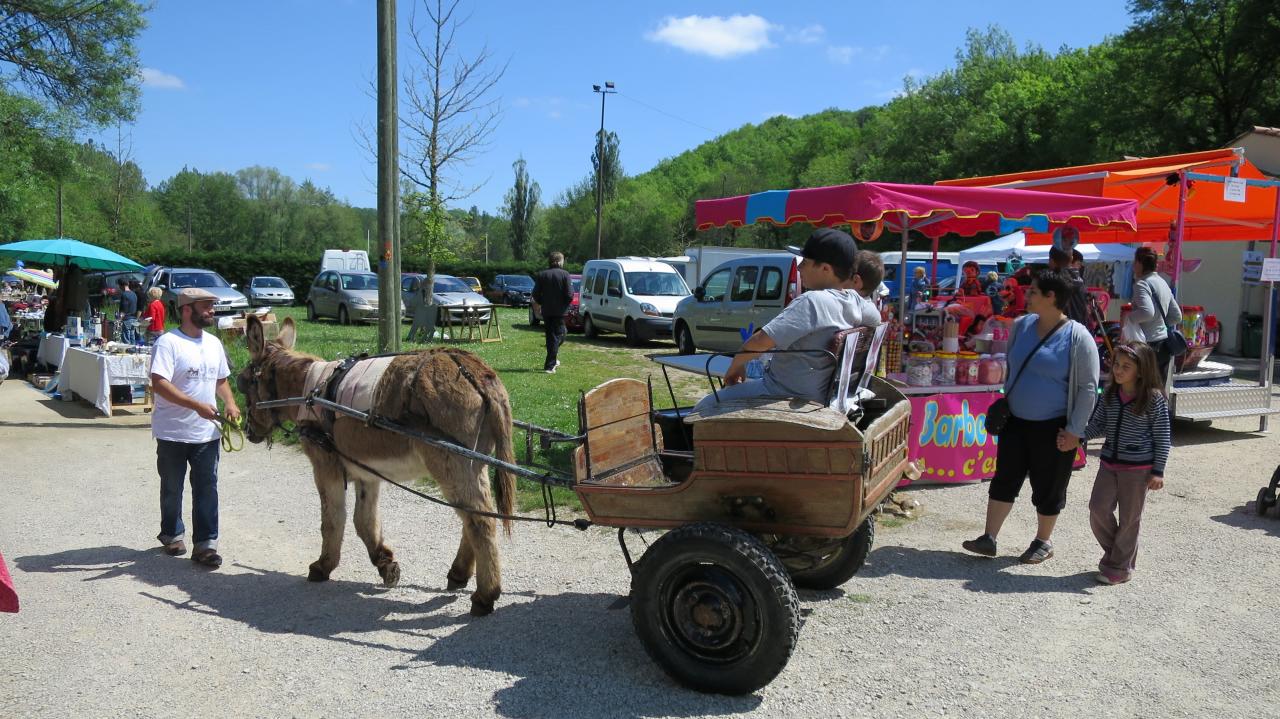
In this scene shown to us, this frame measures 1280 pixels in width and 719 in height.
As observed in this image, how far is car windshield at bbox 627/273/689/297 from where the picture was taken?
63.7 feet

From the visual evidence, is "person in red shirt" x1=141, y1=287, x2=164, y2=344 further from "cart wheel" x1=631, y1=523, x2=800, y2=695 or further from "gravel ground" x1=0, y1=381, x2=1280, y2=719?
"cart wheel" x1=631, y1=523, x2=800, y2=695

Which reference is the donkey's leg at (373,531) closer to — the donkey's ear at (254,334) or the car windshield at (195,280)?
the donkey's ear at (254,334)

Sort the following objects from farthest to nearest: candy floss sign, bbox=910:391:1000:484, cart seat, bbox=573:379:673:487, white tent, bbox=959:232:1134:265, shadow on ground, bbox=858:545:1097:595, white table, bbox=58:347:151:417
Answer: white tent, bbox=959:232:1134:265 → white table, bbox=58:347:151:417 → candy floss sign, bbox=910:391:1000:484 → shadow on ground, bbox=858:545:1097:595 → cart seat, bbox=573:379:673:487

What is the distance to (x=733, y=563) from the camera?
3486mm

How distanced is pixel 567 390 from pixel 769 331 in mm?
7964

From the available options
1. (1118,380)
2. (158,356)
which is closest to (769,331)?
(1118,380)

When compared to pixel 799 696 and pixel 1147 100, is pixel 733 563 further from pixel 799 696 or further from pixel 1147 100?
pixel 1147 100

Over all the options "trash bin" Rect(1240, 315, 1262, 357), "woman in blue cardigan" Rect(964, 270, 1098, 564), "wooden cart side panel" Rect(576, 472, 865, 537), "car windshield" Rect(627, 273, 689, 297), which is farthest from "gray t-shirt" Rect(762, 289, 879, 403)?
"trash bin" Rect(1240, 315, 1262, 357)

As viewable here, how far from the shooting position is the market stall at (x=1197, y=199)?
9.09 meters

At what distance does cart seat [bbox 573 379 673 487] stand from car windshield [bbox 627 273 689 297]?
47.7 feet

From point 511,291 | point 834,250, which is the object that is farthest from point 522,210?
point 834,250

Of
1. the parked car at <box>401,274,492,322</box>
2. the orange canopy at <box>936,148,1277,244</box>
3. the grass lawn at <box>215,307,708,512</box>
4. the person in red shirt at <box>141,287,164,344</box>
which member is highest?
the orange canopy at <box>936,148,1277,244</box>

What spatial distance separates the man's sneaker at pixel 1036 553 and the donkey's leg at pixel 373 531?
400cm

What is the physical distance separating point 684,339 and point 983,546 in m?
11.5
